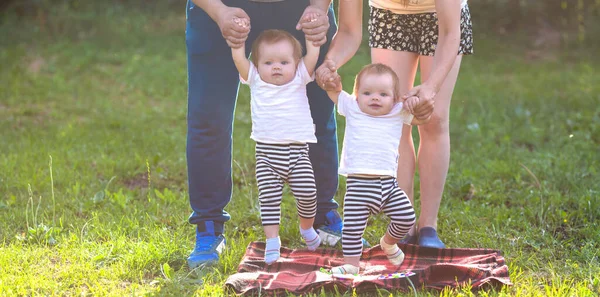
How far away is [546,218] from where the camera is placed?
365cm

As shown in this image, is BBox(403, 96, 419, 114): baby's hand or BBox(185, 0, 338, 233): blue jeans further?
BBox(185, 0, 338, 233): blue jeans

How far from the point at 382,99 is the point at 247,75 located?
533mm

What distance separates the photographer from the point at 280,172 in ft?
9.67

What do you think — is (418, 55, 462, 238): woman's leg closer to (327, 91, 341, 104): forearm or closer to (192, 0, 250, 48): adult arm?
(327, 91, 341, 104): forearm

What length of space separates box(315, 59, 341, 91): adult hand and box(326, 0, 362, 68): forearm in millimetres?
76

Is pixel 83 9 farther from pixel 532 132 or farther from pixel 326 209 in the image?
pixel 326 209

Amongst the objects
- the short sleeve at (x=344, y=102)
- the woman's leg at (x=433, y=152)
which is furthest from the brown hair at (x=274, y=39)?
the woman's leg at (x=433, y=152)

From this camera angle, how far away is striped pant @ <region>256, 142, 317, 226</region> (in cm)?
293

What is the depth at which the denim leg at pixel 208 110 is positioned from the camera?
120 inches

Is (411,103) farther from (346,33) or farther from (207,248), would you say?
(207,248)

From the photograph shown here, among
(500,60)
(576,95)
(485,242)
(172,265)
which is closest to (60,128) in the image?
(172,265)

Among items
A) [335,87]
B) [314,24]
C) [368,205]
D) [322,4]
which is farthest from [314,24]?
[368,205]

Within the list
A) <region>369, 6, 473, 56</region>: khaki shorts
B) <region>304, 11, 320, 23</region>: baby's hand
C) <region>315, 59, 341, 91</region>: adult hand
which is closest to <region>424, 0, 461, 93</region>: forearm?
<region>369, 6, 473, 56</region>: khaki shorts

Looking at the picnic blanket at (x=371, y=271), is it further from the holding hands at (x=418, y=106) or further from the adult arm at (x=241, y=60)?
the adult arm at (x=241, y=60)
